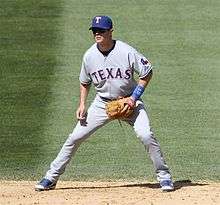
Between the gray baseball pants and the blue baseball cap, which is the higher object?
the blue baseball cap

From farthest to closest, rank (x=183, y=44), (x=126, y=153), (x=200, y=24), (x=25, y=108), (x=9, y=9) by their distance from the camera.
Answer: (x=9, y=9) < (x=200, y=24) < (x=183, y=44) < (x=25, y=108) < (x=126, y=153)

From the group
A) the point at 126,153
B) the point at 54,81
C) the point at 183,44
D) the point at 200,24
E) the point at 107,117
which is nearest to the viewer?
the point at 107,117

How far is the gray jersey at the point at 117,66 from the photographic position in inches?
343

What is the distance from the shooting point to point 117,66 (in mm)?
8727

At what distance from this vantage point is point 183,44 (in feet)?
52.0

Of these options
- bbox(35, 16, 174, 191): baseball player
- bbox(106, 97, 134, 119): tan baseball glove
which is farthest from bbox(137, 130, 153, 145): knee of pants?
bbox(106, 97, 134, 119): tan baseball glove

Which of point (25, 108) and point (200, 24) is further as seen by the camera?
point (200, 24)

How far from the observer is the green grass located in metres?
10.4

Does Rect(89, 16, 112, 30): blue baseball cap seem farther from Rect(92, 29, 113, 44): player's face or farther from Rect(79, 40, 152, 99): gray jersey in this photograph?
Rect(79, 40, 152, 99): gray jersey

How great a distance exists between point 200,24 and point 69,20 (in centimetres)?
281

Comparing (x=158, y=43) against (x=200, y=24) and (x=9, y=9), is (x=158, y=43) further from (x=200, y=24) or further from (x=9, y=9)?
(x=9, y=9)

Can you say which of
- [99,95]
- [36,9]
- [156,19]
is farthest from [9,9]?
[99,95]

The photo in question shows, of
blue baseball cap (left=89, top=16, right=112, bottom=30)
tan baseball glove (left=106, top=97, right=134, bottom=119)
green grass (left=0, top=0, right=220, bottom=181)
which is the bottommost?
green grass (left=0, top=0, right=220, bottom=181)

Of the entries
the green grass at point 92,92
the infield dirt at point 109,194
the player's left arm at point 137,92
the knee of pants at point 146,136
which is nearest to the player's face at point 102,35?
the player's left arm at point 137,92
